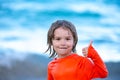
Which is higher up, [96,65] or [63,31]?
[63,31]

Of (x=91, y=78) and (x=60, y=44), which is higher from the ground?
(x=60, y=44)

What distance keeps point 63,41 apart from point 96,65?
0.86 ft

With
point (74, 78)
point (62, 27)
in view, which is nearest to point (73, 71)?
point (74, 78)

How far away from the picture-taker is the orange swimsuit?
11.4ft

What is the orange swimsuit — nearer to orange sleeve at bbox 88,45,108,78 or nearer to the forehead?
orange sleeve at bbox 88,45,108,78

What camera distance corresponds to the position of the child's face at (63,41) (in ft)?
11.4

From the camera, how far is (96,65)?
3.48m

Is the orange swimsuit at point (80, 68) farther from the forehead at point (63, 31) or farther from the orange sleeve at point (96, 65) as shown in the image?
the forehead at point (63, 31)

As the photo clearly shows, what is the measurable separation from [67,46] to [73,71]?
17 cm

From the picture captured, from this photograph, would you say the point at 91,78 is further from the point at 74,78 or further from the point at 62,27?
the point at 62,27

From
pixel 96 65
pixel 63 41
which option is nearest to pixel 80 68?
pixel 96 65

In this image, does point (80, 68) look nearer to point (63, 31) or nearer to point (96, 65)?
point (96, 65)

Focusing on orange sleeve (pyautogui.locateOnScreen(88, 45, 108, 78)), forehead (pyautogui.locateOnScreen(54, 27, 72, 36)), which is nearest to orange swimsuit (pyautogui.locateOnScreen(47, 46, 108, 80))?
orange sleeve (pyautogui.locateOnScreen(88, 45, 108, 78))

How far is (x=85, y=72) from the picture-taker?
3.47m
